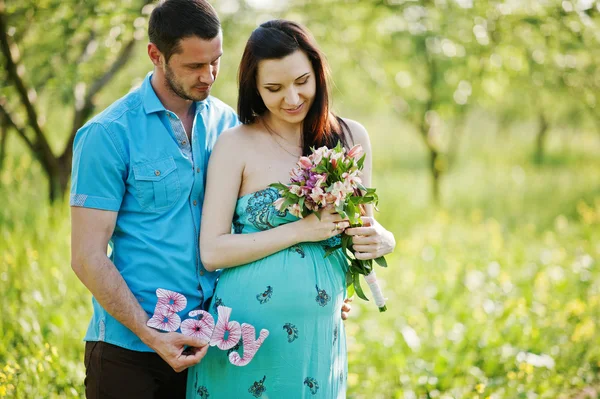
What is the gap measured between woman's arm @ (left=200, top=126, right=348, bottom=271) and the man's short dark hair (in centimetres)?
54

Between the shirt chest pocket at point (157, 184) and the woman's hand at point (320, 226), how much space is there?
56 cm

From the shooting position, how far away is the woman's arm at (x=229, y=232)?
8.34ft

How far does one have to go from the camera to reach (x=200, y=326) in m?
2.40

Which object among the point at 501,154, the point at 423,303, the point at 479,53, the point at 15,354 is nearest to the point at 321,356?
the point at 15,354

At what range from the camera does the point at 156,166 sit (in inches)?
99.1

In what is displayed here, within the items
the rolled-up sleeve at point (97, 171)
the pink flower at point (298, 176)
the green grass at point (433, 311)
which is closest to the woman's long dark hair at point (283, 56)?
the pink flower at point (298, 176)

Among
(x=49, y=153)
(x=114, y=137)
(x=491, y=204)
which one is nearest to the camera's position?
(x=114, y=137)

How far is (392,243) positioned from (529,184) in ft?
37.4

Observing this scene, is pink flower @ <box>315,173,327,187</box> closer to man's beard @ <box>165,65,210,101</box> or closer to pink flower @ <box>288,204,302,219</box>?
pink flower @ <box>288,204,302,219</box>

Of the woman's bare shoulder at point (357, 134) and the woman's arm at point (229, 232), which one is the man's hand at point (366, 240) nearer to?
the woman's arm at point (229, 232)

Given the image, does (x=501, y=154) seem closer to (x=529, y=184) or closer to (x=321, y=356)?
(x=529, y=184)

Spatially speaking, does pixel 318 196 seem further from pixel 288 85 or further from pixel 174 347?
pixel 174 347

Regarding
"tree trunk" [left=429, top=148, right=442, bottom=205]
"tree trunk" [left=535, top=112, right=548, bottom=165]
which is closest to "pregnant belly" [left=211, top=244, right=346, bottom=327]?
"tree trunk" [left=429, top=148, right=442, bottom=205]

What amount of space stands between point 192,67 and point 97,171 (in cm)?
60
